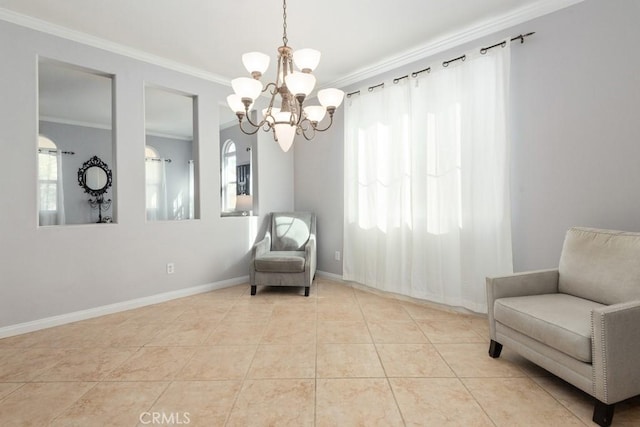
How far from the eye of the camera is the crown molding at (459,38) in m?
2.50

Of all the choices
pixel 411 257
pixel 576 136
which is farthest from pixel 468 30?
pixel 411 257

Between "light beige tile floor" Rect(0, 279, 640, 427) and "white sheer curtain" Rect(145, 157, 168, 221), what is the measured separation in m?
4.46

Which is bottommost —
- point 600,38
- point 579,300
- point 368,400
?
point 368,400

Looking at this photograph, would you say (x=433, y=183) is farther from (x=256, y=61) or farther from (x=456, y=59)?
(x=256, y=61)

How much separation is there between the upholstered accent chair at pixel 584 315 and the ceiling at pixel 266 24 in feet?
6.44

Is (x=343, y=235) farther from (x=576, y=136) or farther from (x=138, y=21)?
(x=138, y=21)

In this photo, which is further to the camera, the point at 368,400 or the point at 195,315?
the point at 195,315

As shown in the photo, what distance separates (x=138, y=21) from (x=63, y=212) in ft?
15.3

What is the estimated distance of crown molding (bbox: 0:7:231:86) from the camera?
2.61 metres

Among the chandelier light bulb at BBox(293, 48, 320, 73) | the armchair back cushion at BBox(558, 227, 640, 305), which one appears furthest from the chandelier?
the armchair back cushion at BBox(558, 227, 640, 305)

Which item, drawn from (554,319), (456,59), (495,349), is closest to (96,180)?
(456,59)

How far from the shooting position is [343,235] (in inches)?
163

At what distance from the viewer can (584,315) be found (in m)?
1.71

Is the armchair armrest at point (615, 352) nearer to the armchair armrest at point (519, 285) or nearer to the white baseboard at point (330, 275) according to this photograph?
the armchair armrest at point (519, 285)
